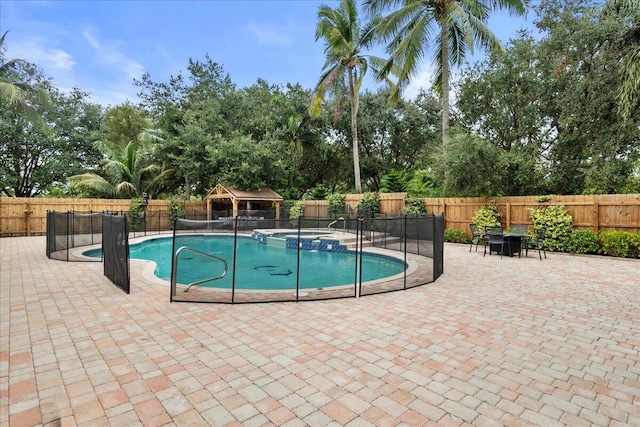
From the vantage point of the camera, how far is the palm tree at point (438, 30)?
528 inches

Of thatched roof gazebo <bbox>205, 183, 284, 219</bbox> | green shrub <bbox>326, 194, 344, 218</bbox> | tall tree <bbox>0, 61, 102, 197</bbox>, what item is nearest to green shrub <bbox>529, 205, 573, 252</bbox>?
green shrub <bbox>326, 194, 344, 218</bbox>

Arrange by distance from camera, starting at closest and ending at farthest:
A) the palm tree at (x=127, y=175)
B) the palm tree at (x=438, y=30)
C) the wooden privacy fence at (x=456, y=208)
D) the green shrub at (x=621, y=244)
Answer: the green shrub at (x=621, y=244), the wooden privacy fence at (x=456, y=208), the palm tree at (x=438, y=30), the palm tree at (x=127, y=175)

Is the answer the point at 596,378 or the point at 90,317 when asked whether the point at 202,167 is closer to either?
the point at 90,317

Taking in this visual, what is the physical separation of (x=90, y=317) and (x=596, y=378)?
541 centimetres

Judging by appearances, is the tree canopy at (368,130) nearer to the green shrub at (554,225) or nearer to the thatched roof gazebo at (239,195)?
the thatched roof gazebo at (239,195)

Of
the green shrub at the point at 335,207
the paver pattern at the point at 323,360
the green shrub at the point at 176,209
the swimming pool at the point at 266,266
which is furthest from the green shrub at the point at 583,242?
the green shrub at the point at 176,209

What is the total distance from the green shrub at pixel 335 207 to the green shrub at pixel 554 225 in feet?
30.2

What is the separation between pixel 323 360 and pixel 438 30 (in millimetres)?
15934

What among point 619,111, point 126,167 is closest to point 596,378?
point 619,111

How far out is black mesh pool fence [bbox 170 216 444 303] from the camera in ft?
17.7

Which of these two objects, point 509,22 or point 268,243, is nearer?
point 268,243

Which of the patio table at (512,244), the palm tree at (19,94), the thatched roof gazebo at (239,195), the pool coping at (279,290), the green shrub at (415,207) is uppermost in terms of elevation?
the palm tree at (19,94)

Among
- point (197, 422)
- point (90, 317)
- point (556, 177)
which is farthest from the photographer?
point (556, 177)

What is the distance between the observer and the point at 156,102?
24125 mm
